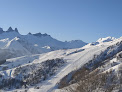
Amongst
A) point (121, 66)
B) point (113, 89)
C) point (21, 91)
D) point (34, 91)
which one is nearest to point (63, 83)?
point (34, 91)

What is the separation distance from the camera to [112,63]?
643 ft

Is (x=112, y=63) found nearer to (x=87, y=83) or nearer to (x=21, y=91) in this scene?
(x=21, y=91)

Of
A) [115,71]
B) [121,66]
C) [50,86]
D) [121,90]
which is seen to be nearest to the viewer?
[121,90]

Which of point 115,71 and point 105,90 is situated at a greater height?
point 115,71

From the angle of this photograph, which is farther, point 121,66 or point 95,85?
point 121,66

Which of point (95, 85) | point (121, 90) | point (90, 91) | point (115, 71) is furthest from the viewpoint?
point (115, 71)

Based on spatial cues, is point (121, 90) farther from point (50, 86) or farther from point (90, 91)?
point (50, 86)

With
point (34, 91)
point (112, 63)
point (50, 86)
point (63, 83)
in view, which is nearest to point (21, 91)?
point (34, 91)

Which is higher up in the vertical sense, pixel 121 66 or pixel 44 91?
pixel 121 66

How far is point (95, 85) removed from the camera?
71625 millimetres

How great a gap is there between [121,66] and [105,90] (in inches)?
3162

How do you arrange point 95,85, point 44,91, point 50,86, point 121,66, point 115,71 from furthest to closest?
point 50,86 < point 44,91 < point 121,66 < point 115,71 < point 95,85

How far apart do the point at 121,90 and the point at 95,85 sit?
1412 centimetres

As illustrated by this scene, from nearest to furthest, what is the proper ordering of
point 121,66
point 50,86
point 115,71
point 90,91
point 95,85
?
point 90,91
point 95,85
point 115,71
point 121,66
point 50,86
